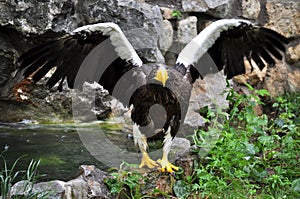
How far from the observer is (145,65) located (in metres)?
3.68

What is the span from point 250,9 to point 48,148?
9.33 feet

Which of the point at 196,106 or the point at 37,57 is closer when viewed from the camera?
the point at 37,57

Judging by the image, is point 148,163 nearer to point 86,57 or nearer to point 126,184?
point 126,184

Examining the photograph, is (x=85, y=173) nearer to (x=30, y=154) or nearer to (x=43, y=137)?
(x=30, y=154)

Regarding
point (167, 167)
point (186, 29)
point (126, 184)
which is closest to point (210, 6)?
point (186, 29)

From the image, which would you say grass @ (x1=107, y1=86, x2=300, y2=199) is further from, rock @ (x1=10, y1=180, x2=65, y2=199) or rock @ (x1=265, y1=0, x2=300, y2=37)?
→ rock @ (x1=265, y1=0, x2=300, y2=37)

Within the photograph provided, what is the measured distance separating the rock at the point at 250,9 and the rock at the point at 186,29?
61 cm

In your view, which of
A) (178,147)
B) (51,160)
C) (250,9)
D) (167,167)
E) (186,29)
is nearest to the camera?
(167,167)

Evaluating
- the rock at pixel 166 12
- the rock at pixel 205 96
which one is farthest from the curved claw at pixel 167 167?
the rock at pixel 166 12

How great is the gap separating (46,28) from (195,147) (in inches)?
82.5

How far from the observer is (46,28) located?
4684 millimetres

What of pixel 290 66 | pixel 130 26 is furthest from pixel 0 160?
pixel 290 66

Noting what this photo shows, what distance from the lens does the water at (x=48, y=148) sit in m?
3.43

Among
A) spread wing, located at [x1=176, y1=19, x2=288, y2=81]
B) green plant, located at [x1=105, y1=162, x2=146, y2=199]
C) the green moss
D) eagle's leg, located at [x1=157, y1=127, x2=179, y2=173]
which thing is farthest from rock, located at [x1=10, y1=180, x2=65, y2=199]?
spread wing, located at [x1=176, y1=19, x2=288, y2=81]
